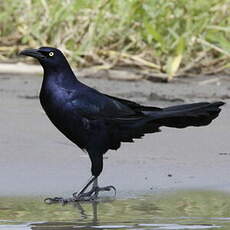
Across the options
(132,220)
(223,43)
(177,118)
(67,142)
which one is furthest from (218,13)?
(132,220)

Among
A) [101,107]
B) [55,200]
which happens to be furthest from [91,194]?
[101,107]

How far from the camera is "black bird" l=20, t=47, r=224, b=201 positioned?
18.3 ft

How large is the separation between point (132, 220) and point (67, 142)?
6.88 feet

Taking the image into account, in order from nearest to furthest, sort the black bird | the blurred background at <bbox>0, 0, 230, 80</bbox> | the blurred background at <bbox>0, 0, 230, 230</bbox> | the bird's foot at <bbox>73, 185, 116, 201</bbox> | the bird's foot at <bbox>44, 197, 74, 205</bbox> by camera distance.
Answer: the blurred background at <bbox>0, 0, 230, 230</bbox> < the bird's foot at <bbox>44, 197, 74, 205</bbox> < the bird's foot at <bbox>73, 185, 116, 201</bbox> < the black bird < the blurred background at <bbox>0, 0, 230, 80</bbox>

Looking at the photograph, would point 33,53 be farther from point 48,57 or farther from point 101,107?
point 101,107

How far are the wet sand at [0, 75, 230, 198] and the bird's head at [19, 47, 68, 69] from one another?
0.62 metres

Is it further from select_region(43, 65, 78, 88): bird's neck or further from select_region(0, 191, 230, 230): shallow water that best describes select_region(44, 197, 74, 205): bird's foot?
select_region(43, 65, 78, 88): bird's neck

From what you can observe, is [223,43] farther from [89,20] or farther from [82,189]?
[82,189]

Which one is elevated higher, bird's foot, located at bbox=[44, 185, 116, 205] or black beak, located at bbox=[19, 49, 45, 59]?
black beak, located at bbox=[19, 49, 45, 59]

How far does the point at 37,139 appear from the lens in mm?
6855

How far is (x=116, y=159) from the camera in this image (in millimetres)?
6348

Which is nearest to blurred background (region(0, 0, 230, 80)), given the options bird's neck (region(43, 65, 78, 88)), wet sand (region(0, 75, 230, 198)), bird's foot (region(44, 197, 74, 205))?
wet sand (region(0, 75, 230, 198))

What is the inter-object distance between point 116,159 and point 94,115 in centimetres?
74

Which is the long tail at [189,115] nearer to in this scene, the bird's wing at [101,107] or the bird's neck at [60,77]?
the bird's wing at [101,107]
